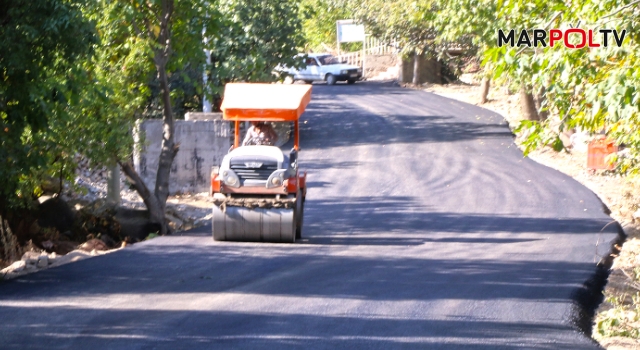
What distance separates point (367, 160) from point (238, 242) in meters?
12.3

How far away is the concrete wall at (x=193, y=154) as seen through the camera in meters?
21.7

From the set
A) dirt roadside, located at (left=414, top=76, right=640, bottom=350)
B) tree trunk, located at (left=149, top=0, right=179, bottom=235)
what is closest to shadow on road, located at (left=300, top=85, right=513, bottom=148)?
dirt roadside, located at (left=414, top=76, right=640, bottom=350)

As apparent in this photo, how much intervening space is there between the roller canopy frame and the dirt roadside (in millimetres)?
4976

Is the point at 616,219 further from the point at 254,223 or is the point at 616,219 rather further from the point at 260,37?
the point at 260,37

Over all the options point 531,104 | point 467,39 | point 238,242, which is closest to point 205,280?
point 238,242

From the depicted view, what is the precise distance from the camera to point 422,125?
3219 centimetres

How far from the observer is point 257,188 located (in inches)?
550

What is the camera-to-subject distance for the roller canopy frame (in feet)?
Result: 46.3

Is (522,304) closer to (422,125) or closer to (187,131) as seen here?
(187,131)

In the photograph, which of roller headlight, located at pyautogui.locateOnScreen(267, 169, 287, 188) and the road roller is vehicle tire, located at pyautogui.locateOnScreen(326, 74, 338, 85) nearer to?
the road roller

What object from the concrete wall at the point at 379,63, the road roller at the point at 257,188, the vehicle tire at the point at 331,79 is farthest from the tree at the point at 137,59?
the concrete wall at the point at 379,63

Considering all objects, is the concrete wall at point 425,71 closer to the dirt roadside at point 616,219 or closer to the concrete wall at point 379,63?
the concrete wall at point 379,63

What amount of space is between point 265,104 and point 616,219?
27.6 feet

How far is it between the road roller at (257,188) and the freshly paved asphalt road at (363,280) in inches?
12.6
